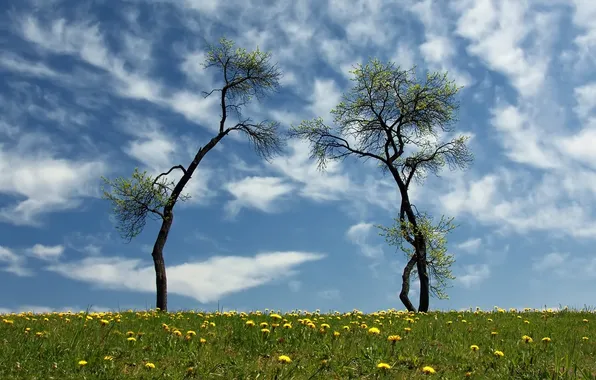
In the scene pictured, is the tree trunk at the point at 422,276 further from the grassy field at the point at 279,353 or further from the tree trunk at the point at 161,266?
the grassy field at the point at 279,353

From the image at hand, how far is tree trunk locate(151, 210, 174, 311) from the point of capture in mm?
→ 21438

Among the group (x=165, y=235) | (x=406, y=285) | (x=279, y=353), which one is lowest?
(x=279, y=353)

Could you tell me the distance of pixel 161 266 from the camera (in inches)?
854

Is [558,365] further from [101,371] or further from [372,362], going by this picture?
[101,371]

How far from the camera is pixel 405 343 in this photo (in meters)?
8.64

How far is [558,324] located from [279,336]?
26.4 ft

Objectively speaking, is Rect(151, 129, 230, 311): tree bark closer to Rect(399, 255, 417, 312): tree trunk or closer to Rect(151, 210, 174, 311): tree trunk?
Rect(151, 210, 174, 311): tree trunk

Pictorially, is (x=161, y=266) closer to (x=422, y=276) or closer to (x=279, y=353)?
(x=422, y=276)

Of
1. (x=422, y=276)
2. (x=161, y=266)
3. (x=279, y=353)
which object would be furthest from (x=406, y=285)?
(x=279, y=353)

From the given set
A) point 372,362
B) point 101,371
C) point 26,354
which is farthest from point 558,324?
point 26,354

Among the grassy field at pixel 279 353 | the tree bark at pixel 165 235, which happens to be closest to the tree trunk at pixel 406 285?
the tree bark at pixel 165 235

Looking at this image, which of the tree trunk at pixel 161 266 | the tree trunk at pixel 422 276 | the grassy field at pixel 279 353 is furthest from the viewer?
the tree trunk at pixel 422 276

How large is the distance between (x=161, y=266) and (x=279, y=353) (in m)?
14.8

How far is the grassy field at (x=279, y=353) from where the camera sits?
7.02 metres
